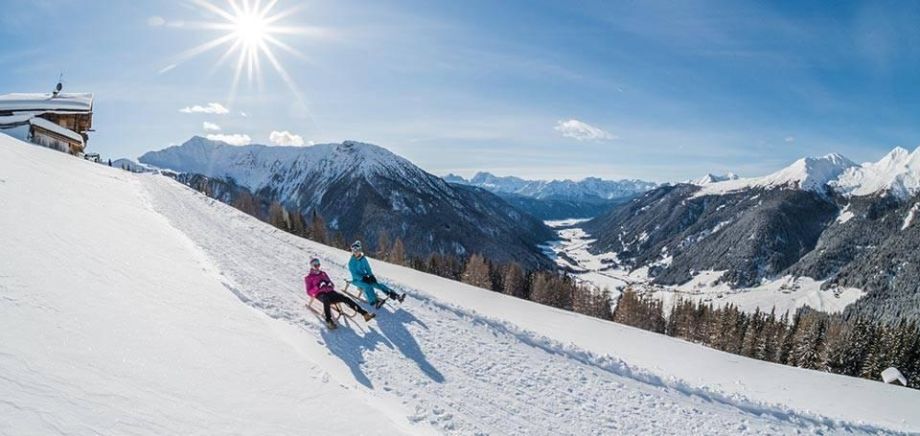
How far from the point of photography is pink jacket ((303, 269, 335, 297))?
49.7 feet

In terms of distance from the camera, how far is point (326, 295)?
48.6ft

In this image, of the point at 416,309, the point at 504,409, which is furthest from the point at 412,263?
the point at 504,409

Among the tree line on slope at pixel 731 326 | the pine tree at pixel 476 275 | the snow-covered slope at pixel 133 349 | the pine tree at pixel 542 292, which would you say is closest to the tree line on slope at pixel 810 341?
the tree line on slope at pixel 731 326

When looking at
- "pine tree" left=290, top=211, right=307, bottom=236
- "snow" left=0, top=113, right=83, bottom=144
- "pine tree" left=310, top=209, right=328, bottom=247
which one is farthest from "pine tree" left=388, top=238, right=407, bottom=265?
"snow" left=0, top=113, right=83, bottom=144

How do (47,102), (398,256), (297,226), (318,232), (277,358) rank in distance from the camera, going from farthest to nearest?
(398,256) < (318,232) < (297,226) < (47,102) < (277,358)

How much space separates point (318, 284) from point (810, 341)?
8615 centimetres

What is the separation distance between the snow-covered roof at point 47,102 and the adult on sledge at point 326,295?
182ft

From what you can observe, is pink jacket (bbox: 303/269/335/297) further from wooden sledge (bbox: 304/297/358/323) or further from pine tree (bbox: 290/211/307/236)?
pine tree (bbox: 290/211/307/236)

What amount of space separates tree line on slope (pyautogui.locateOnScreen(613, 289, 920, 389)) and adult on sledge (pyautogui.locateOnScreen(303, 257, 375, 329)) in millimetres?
82442

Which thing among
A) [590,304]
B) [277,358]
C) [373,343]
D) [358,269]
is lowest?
[590,304]

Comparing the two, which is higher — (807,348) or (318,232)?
(318,232)

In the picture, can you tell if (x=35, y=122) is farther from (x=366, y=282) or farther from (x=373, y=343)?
(x=373, y=343)

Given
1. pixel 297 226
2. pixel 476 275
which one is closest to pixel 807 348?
pixel 476 275

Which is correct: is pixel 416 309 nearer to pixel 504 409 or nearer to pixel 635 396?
pixel 504 409
